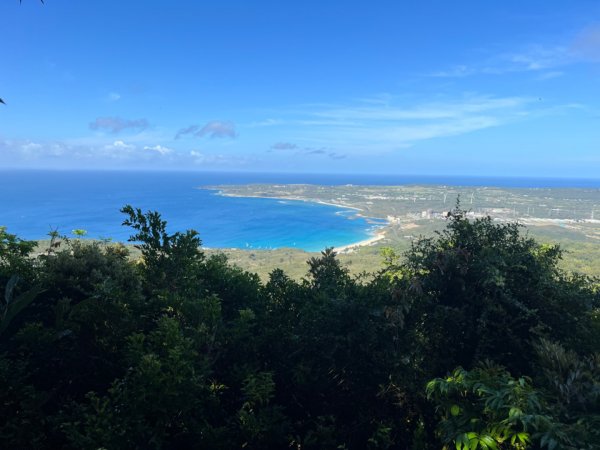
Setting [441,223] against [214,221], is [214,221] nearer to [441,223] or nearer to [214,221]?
[214,221]

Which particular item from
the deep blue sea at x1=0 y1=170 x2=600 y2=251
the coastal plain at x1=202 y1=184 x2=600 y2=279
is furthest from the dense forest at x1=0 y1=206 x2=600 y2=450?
the deep blue sea at x1=0 y1=170 x2=600 y2=251

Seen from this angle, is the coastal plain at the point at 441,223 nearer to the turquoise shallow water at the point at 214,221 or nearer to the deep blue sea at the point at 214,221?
the turquoise shallow water at the point at 214,221

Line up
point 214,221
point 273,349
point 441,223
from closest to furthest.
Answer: point 273,349, point 441,223, point 214,221

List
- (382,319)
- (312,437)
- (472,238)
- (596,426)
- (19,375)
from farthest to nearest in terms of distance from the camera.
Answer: (472,238) → (382,319) → (312,437) → (19,375) → (596,426)

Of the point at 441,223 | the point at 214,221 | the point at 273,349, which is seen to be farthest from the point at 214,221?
the point at 273,349

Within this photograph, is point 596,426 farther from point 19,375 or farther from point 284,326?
point 19,375

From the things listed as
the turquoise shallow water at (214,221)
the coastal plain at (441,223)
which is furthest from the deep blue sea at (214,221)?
the coastal plain at (441,223)

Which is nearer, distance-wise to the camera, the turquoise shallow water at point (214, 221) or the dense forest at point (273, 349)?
the dense forest at point (273, 349)

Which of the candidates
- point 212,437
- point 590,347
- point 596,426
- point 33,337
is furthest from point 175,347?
point 590,347
